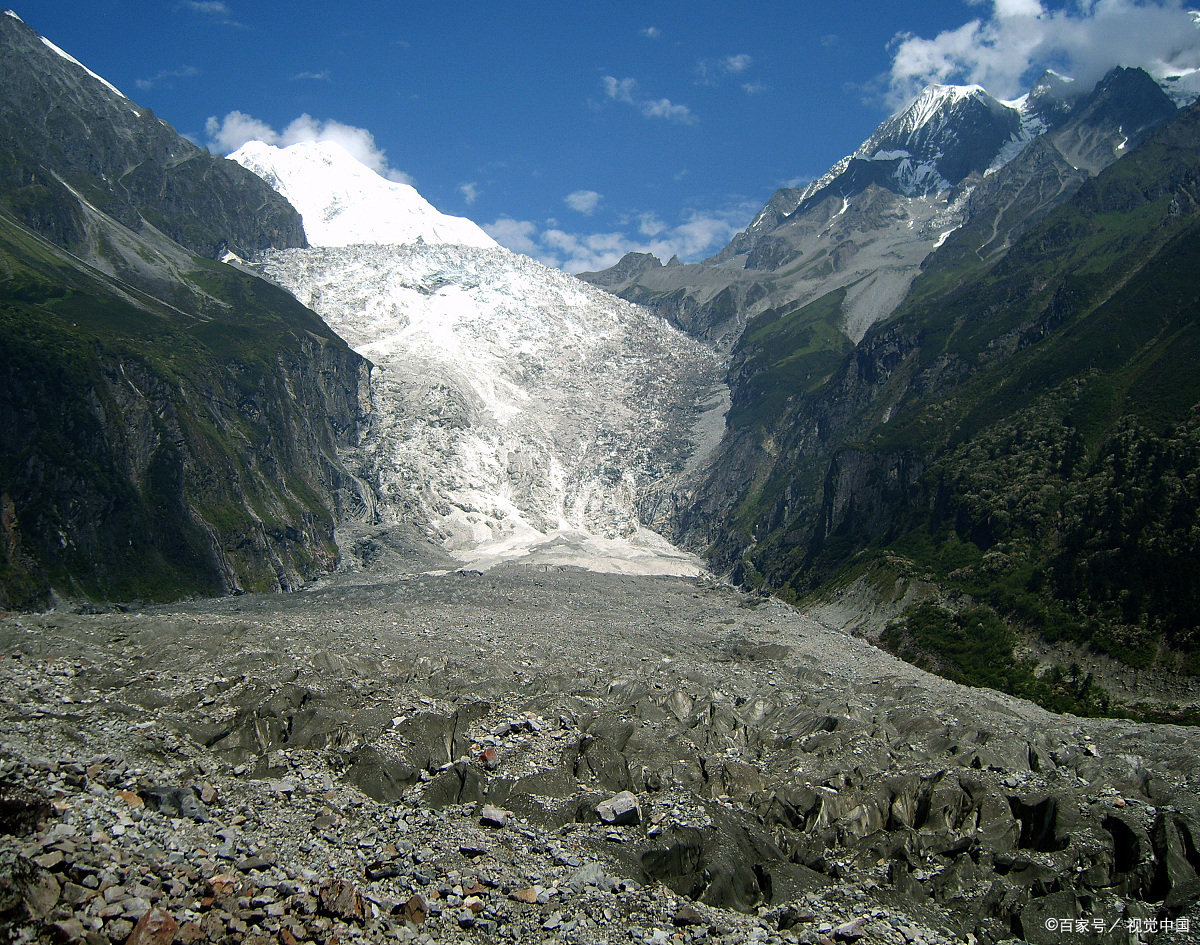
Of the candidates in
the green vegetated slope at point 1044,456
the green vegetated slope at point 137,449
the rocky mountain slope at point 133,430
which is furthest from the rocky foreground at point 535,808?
the rocky mountain slope at point 133,430

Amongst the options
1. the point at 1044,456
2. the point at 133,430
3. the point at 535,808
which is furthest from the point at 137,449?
the point at 1044,456

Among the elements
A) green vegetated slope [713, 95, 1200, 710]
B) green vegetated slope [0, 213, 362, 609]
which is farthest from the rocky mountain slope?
green vegetated slope [713, 95, 1200, 710]

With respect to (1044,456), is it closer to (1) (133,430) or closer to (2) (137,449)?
(2) (137,449)

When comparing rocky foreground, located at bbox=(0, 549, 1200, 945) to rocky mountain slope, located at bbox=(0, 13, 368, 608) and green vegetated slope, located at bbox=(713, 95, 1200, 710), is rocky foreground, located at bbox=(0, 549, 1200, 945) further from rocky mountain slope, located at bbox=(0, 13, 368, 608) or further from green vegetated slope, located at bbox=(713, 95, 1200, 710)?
rocky mountain slope, located at bbox=(0, 13, 368, 608)

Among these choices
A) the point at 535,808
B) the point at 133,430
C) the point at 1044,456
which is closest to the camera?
the point at 535,808

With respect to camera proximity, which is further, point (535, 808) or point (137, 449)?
point (137, 449)

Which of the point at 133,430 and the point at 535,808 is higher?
the point at 133,430

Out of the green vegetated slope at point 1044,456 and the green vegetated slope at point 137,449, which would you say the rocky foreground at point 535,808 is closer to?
the green vegetated slope at point 1044,456

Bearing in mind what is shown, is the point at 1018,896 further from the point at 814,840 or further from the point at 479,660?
the point at 479,660
